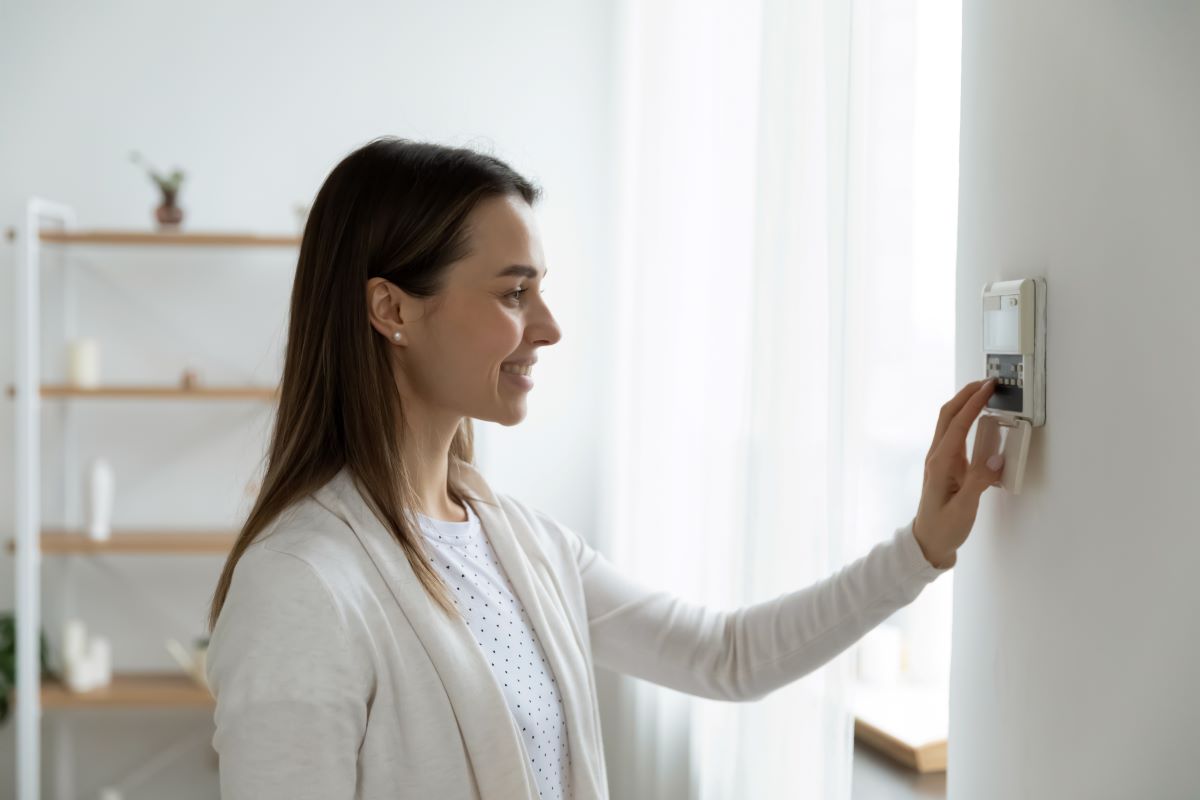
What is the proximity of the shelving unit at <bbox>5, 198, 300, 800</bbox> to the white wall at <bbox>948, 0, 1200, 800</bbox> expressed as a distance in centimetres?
221

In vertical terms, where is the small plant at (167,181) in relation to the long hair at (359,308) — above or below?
above

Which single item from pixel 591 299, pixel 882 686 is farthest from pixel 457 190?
pixel 591 299

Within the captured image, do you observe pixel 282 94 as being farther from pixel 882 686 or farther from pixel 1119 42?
pixel 1119 42

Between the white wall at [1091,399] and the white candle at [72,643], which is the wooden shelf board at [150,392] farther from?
the white wall at [1091,399]

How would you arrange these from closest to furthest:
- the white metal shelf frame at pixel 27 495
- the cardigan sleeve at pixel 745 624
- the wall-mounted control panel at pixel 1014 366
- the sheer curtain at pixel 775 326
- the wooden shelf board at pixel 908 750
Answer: the wall-mounted control panel at pixel 1014 366 < the cardigan sleeve at pixel 745 624 < the sheer curtain at pixel 775 326 < the wooden shelf board at pixel 908 750 < the white metal shelf frame at pixel 27 495

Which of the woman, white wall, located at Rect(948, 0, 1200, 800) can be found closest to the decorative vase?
the woman

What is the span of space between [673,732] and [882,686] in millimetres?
527

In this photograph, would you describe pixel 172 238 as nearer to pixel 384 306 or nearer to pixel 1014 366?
pixel 384 306

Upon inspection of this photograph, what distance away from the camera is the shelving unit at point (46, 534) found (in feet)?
9.20

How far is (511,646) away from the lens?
121 centimetres

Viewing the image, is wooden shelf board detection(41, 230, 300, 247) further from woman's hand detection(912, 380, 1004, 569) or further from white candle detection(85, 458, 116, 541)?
woman's hand detection(912, 380, 1004, 569)

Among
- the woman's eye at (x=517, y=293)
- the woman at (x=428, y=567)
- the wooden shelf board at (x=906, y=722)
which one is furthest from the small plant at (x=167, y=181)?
the wooden shelf board at (x=906, y=722)

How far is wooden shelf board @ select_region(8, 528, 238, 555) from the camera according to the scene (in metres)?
2.82

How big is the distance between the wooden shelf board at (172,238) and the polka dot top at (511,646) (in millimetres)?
1789
